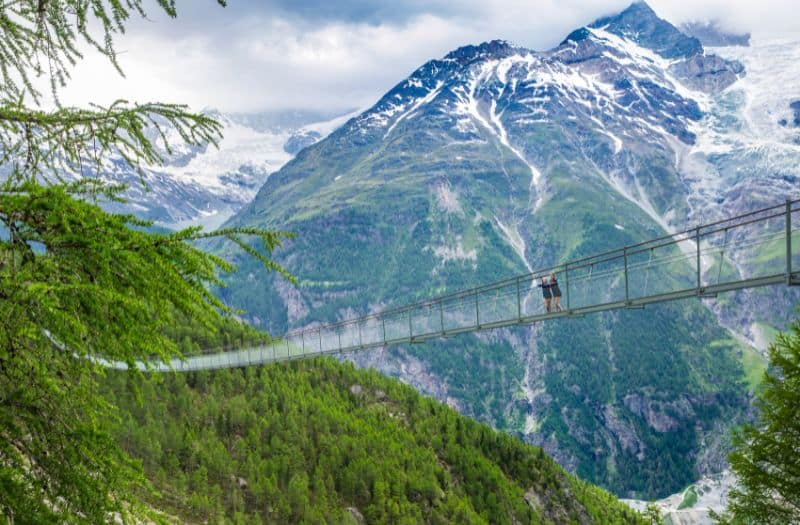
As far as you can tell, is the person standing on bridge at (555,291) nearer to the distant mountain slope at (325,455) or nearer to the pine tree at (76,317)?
the pine tree at (76,317)

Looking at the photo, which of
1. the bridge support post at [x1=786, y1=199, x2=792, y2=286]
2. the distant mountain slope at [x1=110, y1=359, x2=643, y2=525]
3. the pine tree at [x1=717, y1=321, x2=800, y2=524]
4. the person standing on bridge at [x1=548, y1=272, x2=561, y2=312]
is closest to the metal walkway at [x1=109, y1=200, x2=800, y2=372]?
the bridge support post at [x1=786, y1=199, x2=792, y2=286]

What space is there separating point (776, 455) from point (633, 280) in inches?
169

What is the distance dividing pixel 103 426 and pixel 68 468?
28 centimetres

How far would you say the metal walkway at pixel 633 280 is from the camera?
10.8m

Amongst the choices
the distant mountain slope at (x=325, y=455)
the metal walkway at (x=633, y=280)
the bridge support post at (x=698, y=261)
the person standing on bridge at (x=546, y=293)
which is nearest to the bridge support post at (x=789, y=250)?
the metal walkway at (x=633, y=280)

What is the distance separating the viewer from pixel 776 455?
11.4 metres

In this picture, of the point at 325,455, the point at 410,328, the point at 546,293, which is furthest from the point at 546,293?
the point at 325,455

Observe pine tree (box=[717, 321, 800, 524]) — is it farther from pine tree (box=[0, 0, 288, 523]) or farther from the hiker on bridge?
pine tree (box=[0, 0, 288, 523])

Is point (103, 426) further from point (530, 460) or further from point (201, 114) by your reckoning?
point (530, 460)

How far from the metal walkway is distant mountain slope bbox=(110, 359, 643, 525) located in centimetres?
953

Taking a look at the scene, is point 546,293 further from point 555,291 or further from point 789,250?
point 789,250

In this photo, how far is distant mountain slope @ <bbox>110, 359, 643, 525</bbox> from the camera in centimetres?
2908

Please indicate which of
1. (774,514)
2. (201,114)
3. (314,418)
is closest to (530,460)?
(314,418)

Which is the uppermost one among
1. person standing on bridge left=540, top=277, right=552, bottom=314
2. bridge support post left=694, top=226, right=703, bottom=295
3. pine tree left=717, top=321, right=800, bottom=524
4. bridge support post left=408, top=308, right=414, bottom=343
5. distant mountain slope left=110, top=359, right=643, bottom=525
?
bridge support post left=694, top=226, right=703, bottom=295
